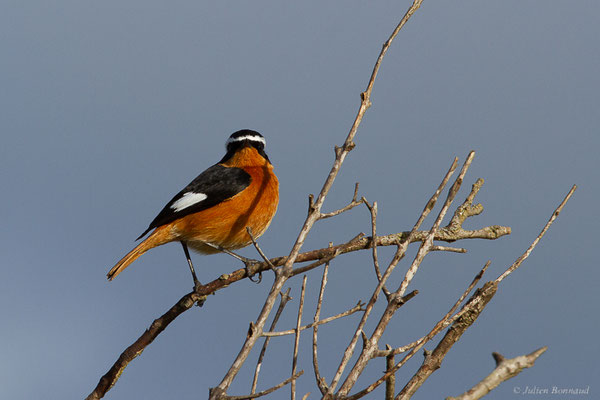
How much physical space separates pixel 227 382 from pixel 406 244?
1.05m

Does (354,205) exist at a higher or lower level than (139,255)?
lower

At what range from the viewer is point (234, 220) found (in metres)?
6.96

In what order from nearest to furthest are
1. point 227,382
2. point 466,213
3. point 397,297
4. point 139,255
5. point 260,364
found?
1. point 227,382
2. point 397,297
3. point 260,364
4. point 466,213
5. point 139,255

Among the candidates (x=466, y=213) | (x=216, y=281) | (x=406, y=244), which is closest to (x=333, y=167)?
(x=406, y=244)

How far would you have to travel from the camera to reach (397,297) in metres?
3.07

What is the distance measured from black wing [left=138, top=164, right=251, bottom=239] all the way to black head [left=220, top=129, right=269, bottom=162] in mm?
654

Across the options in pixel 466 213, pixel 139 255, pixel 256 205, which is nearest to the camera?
pixel 466 213

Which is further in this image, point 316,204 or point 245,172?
point 245,172

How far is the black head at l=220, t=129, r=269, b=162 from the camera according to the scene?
796cm

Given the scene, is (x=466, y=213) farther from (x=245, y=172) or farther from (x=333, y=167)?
(x=245, y=172)

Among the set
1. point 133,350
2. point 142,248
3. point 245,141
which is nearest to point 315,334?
point 133,350

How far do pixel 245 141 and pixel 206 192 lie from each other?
1.20 meters

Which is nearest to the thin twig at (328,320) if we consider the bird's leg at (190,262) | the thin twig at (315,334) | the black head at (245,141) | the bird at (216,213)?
the thin twig at (315,334)

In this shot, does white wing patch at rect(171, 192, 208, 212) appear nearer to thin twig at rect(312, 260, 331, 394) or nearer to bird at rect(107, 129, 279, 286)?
bird at rect(107, 129, 279, 286)
